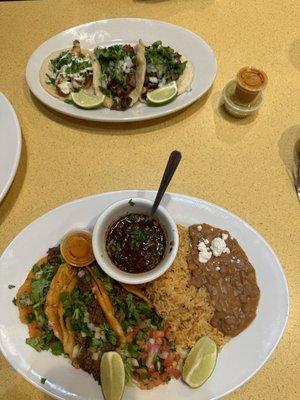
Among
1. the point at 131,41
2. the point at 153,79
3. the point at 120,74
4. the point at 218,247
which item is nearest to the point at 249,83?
the point at 153,79

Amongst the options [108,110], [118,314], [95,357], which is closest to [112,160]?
[108,110]

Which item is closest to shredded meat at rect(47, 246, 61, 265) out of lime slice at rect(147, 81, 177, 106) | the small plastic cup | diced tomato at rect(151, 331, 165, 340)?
diced tomato at rect(151, 331, 165, 340)

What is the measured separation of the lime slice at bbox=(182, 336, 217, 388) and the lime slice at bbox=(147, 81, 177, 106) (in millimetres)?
1299

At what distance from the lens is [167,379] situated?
1575mm

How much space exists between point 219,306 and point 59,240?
82 centimetres

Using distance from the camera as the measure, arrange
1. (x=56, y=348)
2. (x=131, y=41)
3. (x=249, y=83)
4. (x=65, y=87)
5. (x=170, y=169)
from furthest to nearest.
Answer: (x=131, y=41) → (x=65, y=87) → (x=249, y=83) → (x=56, y=348) → (x=170, y=169)

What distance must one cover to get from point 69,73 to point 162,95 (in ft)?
1.99

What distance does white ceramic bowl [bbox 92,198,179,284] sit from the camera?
158cm

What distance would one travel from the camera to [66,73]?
2.29m

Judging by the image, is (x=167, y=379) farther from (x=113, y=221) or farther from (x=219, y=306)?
(x=113, y=221)

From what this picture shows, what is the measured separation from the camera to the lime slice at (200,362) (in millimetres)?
1550

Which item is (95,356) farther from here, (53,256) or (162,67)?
(162,67)

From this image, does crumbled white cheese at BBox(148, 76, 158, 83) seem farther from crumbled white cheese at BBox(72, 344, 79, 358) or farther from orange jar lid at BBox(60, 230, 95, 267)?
crumbled white cheese at BBox(72, 344, 79, 358)

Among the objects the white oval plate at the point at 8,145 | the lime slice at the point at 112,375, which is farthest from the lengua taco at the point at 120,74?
the lime slice at the point at 112,375
